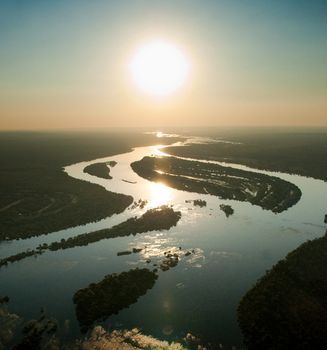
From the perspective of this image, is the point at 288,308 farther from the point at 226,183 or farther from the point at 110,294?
the point at 226,183

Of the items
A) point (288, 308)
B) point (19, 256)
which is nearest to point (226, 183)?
point (19, 256)

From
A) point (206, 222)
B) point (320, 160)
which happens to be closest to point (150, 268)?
point (206, 222)

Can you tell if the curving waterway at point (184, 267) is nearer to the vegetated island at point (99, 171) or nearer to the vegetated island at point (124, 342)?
the vegetated island at point (124, 342)

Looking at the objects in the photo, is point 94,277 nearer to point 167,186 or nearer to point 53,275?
point 53,275

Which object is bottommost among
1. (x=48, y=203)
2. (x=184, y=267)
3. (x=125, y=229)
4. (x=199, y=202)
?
(x=199, y=202)

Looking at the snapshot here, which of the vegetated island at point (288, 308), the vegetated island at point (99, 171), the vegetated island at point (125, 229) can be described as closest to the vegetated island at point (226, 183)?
the vegetated island at point (99, 171)
